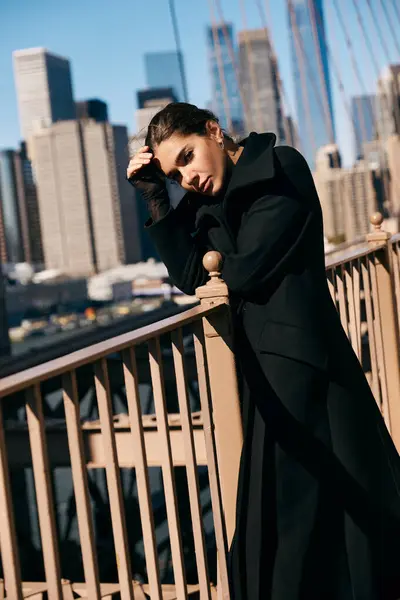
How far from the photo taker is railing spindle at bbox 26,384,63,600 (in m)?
1.42

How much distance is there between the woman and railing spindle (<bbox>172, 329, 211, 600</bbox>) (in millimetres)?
109

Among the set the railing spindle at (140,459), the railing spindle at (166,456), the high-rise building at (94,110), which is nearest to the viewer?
the railing spindle at (140,459)

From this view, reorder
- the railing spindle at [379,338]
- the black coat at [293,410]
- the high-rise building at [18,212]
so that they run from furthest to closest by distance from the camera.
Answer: the high-rise building at [18,212], the railing spindle at [379,338], the black coat at [293,410]

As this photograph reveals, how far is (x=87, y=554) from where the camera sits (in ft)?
5.22

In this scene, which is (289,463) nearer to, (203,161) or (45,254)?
(203,161)

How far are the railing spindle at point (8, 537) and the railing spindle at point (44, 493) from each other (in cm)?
10

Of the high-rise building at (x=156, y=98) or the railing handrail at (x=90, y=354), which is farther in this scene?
the high-rise building at (x=156, y=98)

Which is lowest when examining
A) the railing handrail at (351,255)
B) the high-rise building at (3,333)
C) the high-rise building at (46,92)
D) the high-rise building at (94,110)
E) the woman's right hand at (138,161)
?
the high-rise building at (3,333)

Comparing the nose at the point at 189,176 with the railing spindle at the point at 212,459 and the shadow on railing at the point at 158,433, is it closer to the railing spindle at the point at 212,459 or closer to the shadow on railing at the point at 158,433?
the shadow on railing at the point at 158,433

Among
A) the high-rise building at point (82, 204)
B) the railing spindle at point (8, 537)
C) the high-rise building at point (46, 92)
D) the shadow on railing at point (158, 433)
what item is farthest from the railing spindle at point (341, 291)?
the high-rise building at point (46, 92)

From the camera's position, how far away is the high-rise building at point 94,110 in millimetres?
163625

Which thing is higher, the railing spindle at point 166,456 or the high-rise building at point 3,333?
the railing spindle at point 166,456

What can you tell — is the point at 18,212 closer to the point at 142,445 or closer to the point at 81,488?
the point at 142,445

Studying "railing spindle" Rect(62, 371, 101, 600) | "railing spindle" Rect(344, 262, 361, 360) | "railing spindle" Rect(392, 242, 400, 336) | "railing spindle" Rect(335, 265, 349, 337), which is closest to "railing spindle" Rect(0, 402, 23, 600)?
"railing spindle" Rect(62, 371, 101, 600)
